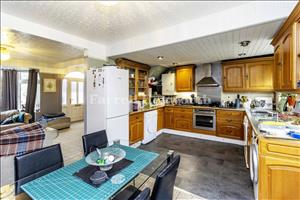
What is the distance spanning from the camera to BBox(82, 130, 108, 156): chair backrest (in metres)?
1.59

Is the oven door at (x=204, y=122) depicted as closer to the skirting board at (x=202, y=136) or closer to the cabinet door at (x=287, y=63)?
the skirting board at (x=202, y=136)

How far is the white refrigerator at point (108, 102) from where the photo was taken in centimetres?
253

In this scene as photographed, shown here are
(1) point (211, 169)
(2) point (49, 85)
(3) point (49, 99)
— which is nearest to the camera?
(2) point (49, 85)

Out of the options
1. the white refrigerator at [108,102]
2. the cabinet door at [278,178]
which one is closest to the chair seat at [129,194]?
the cabinet door at [278,178]

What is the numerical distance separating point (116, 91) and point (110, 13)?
4.15ft

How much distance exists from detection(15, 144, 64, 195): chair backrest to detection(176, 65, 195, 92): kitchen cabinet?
12.3 ft

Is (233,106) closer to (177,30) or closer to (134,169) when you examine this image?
(177,30)

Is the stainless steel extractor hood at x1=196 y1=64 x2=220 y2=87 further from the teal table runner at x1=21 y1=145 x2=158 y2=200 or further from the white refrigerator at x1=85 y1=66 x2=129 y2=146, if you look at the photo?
the teal table runner at x1=21 y1=145 x2=158 y2=200

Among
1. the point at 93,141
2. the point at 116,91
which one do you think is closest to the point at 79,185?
the point at 93,141

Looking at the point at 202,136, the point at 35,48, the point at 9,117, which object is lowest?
the point at 202,136

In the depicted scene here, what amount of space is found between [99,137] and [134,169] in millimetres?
775

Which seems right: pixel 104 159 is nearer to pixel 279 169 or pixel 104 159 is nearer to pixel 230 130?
pixel 279 169

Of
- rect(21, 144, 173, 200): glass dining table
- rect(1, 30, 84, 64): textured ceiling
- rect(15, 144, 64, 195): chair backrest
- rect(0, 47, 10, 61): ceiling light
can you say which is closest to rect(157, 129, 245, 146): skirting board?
rect(21, 144, 173, 200): glass dining table

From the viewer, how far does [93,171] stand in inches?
46.3
